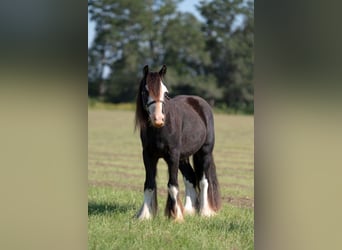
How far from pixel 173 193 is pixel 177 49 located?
2.11 feet

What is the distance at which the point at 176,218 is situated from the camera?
2.75 m

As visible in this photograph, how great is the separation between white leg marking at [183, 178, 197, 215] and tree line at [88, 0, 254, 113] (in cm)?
39

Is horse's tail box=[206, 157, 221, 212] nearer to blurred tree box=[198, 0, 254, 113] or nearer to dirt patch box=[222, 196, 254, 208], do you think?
dirt patch box=[222, 196, 254, 208]

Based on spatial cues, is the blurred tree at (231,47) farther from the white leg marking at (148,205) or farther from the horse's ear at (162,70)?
the white leg marking at (148,205)

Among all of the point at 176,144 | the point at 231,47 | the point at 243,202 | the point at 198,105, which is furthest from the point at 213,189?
the point at 231,47

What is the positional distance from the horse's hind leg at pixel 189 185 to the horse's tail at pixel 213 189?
73 millimetres

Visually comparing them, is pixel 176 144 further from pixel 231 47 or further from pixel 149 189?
pixel 231 47

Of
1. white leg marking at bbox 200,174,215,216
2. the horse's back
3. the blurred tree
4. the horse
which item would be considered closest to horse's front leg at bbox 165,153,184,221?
the horse

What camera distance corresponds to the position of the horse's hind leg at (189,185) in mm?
2824

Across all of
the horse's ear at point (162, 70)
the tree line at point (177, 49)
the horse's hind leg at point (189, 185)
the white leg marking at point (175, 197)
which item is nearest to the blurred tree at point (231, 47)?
the tree line at point (177, 49)

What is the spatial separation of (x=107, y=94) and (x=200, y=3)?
1.93ft

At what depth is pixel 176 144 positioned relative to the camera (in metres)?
2.75
